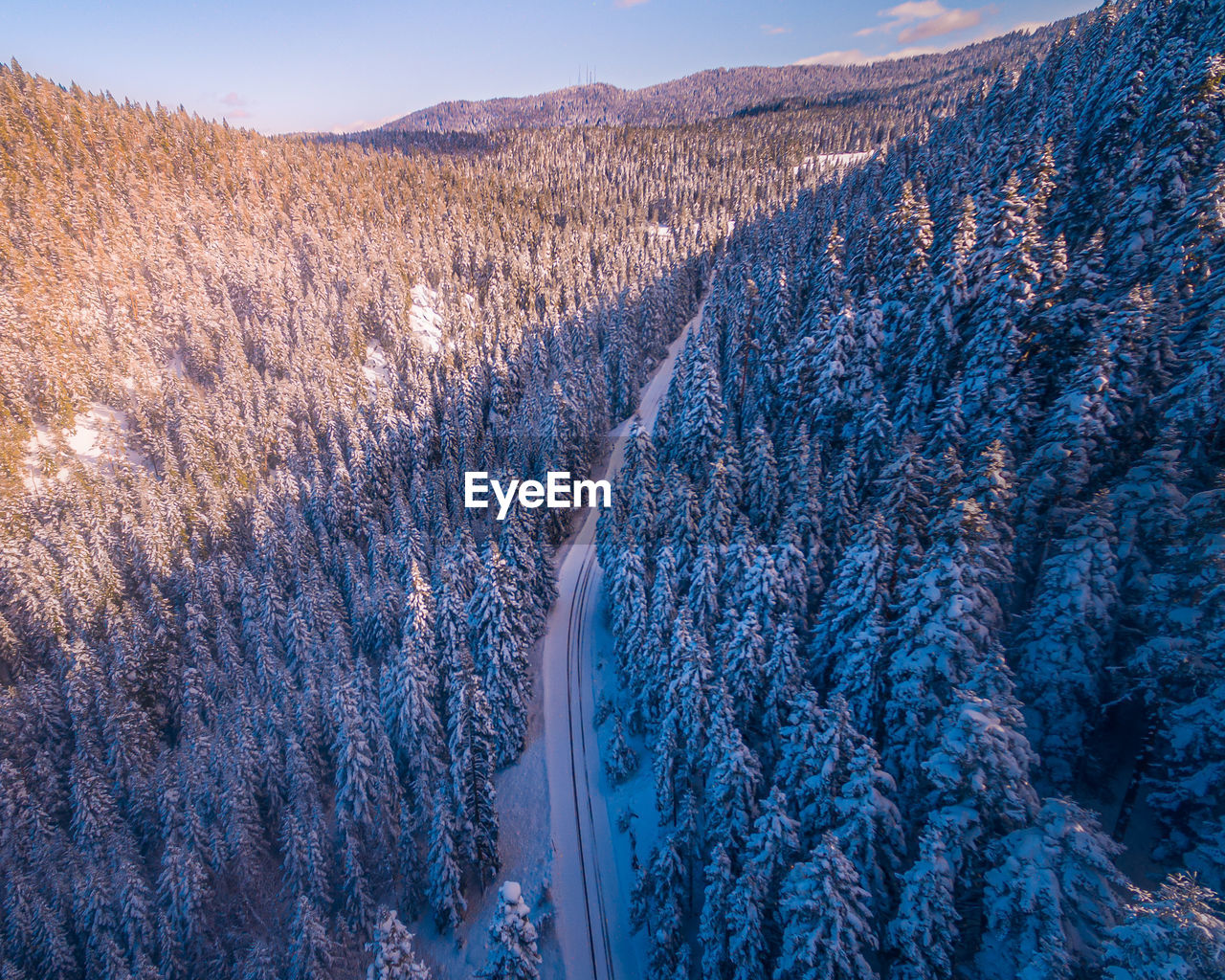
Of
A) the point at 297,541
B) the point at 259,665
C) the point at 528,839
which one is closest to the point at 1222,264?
the point at 528,839

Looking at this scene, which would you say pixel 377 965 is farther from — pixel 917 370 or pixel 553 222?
pixel 553 222

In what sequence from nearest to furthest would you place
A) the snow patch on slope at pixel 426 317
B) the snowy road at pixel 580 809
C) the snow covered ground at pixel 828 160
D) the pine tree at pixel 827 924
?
the pine tree at pixel 827 924 → the snowy road at pixel 580 809 → the snow patch on slope at pixel 426 317 → the snow covered ground at pixel 828 160

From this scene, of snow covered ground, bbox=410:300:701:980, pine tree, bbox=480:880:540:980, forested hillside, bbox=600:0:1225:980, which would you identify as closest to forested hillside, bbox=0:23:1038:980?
snow covered ground, bbox=410:300:701:980

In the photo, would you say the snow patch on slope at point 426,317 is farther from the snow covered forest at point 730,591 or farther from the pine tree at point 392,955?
the pine tree at point 392,955

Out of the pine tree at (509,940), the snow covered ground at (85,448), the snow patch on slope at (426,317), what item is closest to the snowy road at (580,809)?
the pine tree at (509,940)

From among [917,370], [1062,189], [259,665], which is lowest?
[259,665]

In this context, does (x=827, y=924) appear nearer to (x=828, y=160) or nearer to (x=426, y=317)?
(x=426, y=317)
